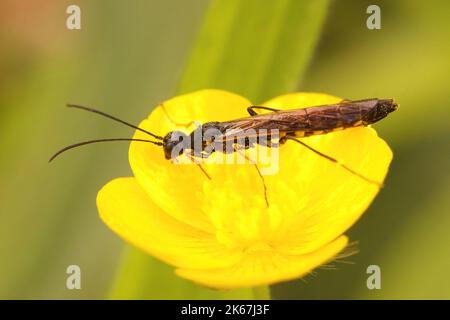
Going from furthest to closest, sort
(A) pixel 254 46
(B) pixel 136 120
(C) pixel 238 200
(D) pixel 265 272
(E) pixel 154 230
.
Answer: (B) pixel 136 120, (A) pixel 254 46, (C) pixel 238 200, (E) pixel 154 230, (D) pixel 265 272

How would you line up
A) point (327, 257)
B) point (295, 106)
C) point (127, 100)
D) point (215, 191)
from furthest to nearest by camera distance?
point (127, 100) → point (295, 106) → point (215, 191) → point (327, 257)

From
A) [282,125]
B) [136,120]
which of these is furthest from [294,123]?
[136,120]

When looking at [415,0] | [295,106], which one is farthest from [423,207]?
[415,0]

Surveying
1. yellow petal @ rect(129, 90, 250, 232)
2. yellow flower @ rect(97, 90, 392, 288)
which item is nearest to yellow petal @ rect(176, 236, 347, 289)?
yellow flower @ rect(97, 90, 392, 288)

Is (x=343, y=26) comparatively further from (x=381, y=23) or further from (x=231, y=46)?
(x=231, y=46)

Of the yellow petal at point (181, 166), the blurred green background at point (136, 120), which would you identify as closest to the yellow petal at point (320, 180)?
the yellow petal at point (181, 166)

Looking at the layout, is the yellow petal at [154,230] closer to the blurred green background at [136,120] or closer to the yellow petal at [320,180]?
the yellow petal at [320,180]

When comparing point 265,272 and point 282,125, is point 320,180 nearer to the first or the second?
point 282,125
